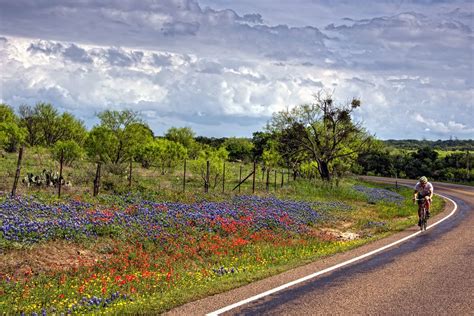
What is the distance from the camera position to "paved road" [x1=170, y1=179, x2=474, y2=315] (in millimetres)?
8469

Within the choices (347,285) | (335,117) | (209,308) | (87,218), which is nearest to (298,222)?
(87,218)

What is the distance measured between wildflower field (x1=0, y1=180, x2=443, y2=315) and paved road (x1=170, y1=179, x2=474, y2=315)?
0.65 metres

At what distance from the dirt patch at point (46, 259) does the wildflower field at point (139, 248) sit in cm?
2

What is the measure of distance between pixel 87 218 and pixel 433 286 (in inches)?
404

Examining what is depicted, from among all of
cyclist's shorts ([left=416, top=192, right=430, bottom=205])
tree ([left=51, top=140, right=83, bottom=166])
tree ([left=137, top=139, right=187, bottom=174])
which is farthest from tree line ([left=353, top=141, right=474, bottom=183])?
cyclist's shorts ([left=416, top=192, right=430, bottom=205])

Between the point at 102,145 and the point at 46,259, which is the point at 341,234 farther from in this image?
the point at 102,145

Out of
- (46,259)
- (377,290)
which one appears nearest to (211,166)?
(46,259)

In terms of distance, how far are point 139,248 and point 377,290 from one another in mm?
7359

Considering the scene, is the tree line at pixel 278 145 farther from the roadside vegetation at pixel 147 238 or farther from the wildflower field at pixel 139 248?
the wildflower field at pixel 139 248

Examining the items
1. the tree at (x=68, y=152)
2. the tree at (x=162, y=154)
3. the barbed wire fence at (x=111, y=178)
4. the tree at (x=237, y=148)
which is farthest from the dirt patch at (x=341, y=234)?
the tree at (x=237, y=148)

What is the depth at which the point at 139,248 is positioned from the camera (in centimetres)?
1455

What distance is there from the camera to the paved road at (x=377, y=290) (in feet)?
27.8

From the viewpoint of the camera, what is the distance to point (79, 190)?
74.6 ft

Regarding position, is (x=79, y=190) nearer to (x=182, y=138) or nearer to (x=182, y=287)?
(x=182, y=287)
